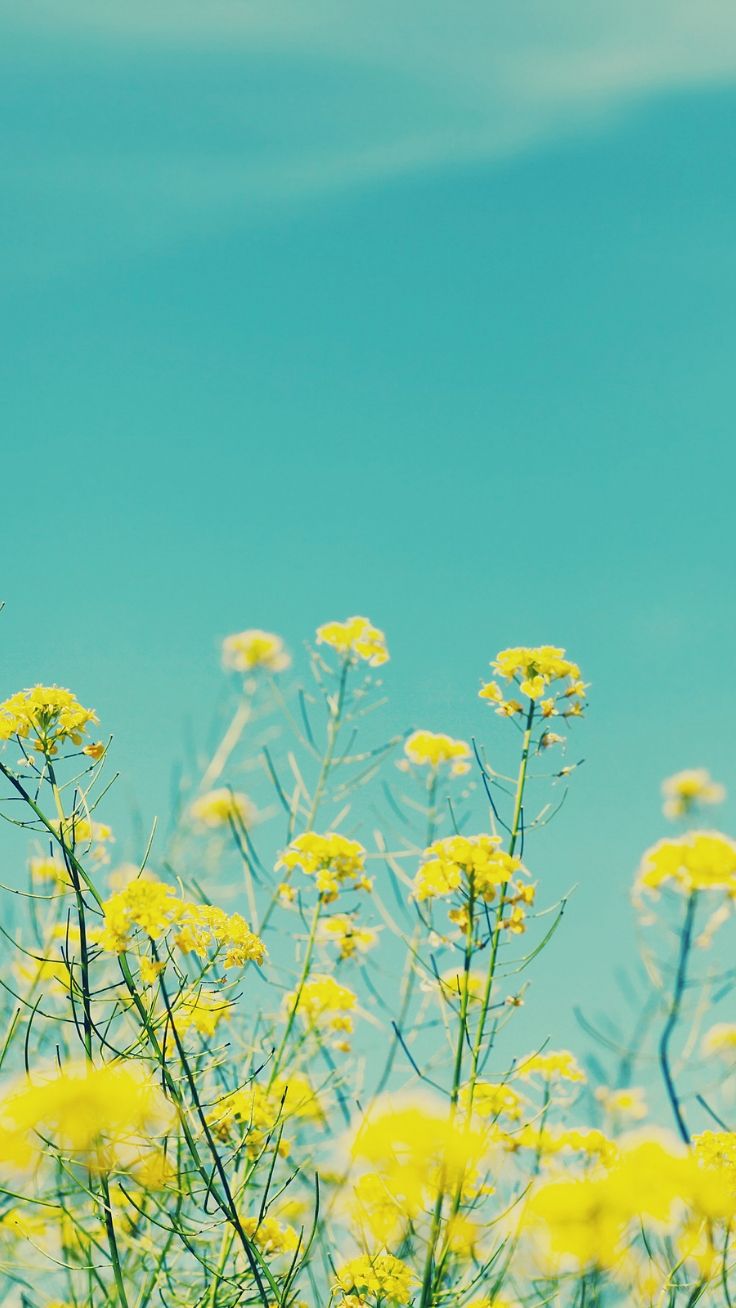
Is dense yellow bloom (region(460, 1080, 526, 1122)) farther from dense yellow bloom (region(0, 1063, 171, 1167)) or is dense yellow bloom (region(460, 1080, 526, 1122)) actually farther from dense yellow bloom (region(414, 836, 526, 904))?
dense yellow bloom (region(0, 1063, 171, 1167))

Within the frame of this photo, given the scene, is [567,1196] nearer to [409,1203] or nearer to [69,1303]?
[409,1203]

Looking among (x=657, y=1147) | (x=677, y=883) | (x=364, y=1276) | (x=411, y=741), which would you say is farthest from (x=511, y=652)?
(x=364, y=1276)

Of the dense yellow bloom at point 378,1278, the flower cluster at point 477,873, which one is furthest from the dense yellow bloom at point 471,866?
the dense yellow bloom at point 378,1278

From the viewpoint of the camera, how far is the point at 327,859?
3.71m

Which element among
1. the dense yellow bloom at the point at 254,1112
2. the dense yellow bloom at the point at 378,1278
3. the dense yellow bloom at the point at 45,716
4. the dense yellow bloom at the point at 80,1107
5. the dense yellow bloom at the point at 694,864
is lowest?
the dense yellow bloom at the point at 378,1278

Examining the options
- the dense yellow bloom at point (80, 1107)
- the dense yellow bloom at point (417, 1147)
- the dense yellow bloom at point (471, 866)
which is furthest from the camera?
the dense yellow bloom at point (471, 866)

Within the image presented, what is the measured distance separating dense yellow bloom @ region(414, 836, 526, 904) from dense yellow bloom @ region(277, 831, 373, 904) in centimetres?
62

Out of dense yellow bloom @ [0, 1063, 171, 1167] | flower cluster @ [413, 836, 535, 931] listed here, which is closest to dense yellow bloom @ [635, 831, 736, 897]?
flower cluster @ [413, 836, 535, 931]

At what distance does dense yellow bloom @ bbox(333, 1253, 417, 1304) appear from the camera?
3076 mm

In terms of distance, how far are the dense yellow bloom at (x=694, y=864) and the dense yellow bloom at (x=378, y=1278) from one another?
136 cm

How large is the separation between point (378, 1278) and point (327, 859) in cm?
126

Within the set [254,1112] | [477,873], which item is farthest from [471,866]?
[254,1112]

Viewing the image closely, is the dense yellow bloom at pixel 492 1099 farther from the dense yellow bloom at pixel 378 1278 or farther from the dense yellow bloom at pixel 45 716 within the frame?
the dense yellow bloom at pixel 45 716

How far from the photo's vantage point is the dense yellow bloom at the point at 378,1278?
10.1ft
